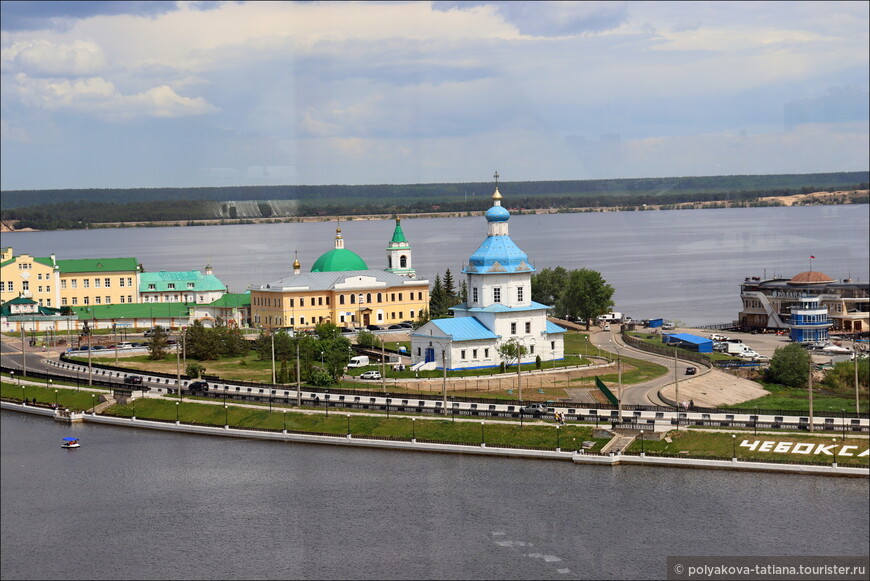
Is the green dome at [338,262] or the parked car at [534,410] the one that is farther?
the green dome at [338,262]

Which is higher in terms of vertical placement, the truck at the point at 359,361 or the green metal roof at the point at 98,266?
the green metal roof at the point at 98,266

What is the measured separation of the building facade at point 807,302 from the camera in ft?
268

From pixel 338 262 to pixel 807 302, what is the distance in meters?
30.2

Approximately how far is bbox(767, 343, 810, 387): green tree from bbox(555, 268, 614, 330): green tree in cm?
2375

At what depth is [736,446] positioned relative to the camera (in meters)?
46.2

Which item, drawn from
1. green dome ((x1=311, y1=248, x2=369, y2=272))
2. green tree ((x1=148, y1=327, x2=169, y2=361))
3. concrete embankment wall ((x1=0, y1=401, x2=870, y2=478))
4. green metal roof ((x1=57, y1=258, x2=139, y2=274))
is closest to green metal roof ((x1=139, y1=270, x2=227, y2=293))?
green metal roof ((x1=57, y1=258, x2=139, y2=274))

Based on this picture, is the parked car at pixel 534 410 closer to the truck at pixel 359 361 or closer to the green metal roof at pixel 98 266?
the truck at pixel 359 361

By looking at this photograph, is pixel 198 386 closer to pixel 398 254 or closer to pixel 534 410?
pixel 534 410

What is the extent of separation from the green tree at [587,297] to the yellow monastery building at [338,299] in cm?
935

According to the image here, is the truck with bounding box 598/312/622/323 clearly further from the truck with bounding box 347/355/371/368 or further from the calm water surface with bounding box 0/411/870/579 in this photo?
the calm water surface with bounding box 0/411/870/579

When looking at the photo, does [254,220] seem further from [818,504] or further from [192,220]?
[818,504]

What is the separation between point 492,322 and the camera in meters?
65.1

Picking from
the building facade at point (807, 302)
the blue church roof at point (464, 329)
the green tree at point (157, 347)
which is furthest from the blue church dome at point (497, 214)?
the building facade at point (807, 302)

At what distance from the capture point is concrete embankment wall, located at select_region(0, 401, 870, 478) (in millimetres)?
44312
